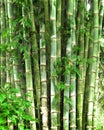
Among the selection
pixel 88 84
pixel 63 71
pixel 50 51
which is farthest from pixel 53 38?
pixel 88 84

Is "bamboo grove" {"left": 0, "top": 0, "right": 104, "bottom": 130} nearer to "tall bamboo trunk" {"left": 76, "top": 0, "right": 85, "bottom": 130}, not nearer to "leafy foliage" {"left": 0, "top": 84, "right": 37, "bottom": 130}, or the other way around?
"tall bamboo trunk" {"left": 76, "top": 0, "right": 85, "bottom": 130}

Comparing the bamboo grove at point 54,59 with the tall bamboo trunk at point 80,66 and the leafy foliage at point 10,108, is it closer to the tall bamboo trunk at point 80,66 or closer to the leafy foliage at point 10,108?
the tall bamboo trunk at point 80,66

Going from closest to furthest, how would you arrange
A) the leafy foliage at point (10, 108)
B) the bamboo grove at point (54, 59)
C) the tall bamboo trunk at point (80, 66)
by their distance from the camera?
the leafy foliage at point (10, 108) < the bamboo grove at point (54, 59) < the tall bamboo trunk at point (80, 66)

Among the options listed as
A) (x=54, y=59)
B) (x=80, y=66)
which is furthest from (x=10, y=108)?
(x=80, y=66)

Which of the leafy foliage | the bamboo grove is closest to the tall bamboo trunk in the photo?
the bamboo grove

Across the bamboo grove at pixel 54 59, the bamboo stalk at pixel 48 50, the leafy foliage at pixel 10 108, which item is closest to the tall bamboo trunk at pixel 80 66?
the bamboo grove at pixel 54 59

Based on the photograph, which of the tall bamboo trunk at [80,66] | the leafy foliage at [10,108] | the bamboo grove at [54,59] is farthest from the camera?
the tall bamboo trunk at [80,66]

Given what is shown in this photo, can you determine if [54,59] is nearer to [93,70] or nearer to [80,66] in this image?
[80,66]

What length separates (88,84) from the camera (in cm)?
230

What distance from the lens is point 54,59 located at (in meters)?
2.07

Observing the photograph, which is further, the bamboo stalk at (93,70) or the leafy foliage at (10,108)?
the bamboo stalk at (93,70)

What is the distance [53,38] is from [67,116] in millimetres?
629

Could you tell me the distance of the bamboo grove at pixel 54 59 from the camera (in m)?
2.08

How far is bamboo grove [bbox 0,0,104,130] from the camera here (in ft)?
6.81
